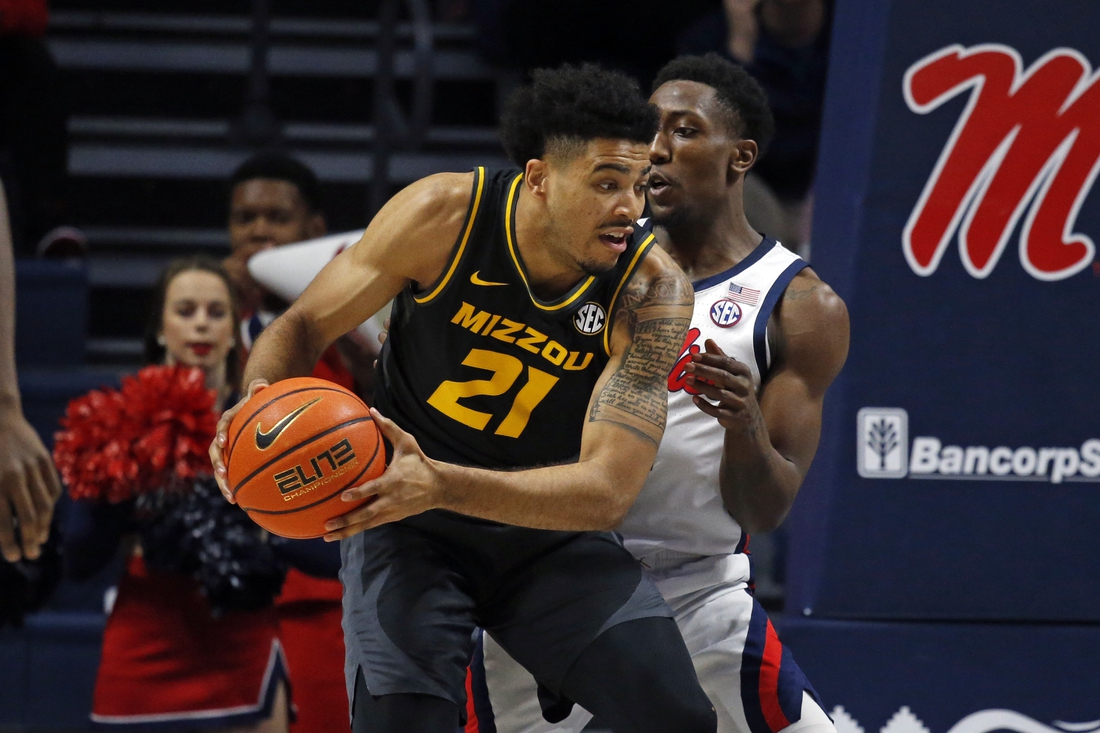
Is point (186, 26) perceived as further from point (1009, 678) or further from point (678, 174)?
point (1009, 678)

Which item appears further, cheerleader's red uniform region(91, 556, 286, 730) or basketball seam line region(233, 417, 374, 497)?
cheerleader's red uniform region(91, 556, 286, 730)

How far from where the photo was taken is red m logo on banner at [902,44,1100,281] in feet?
12.5

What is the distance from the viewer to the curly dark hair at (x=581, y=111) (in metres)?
2.95

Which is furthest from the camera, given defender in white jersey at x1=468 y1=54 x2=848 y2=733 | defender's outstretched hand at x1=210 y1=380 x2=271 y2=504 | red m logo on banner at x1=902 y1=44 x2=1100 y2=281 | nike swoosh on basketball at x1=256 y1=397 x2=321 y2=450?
red m logo on banner at x1=902 y1=44 x2=1100 y2=281

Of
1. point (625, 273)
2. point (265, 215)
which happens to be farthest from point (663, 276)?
point (265, 215)

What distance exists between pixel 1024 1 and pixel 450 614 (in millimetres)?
2357

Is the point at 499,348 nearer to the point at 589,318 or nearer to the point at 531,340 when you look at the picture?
the point at 531,340

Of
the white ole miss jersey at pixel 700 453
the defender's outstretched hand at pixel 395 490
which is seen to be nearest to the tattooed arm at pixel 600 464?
the defender's outstretched hand at pixel 395 490

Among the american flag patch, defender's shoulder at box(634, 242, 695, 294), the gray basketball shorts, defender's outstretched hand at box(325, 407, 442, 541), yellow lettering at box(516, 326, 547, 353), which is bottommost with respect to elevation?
the gray basketball shorts

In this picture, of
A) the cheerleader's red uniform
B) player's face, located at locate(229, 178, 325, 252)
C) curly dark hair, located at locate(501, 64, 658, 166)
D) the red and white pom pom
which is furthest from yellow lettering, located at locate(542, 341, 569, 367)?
player's face, located at locate(229, 178, 325, 252)

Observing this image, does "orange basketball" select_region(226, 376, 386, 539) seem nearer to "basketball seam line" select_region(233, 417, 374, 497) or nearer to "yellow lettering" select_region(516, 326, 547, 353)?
"basketball seam line" select_region(233, 417, 374, 497)

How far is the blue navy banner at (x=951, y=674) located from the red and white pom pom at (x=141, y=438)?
1842 mm

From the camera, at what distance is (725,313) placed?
3432mm

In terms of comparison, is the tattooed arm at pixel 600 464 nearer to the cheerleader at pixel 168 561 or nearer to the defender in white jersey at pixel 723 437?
the defender in white jersey at pixel 723 437
